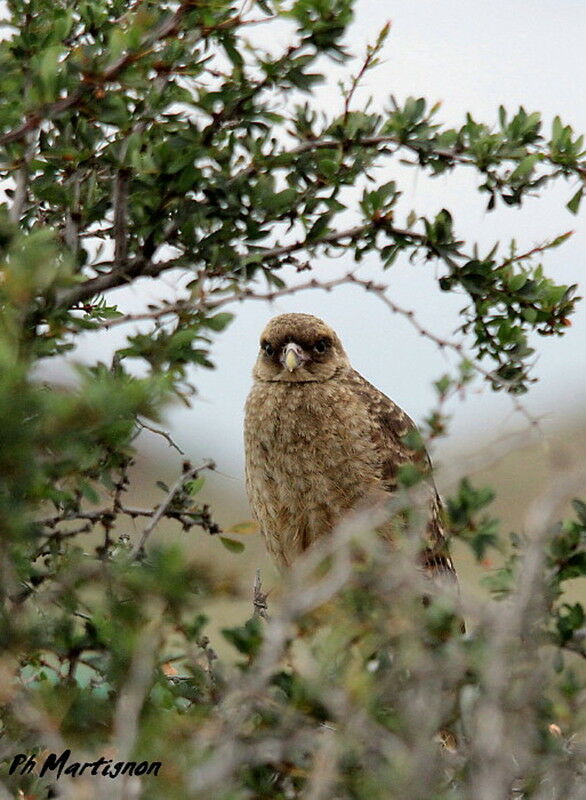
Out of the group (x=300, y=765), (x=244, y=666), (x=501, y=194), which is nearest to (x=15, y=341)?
(x=244, y=666)

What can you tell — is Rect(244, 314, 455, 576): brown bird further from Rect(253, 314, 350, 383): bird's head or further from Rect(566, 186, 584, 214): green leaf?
Rect(566, 186, 584, 214): green leaf

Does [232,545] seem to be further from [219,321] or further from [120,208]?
[120,208]

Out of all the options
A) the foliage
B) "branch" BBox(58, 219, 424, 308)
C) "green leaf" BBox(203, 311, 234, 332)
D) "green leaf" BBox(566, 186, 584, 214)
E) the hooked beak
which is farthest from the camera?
the hooked beak

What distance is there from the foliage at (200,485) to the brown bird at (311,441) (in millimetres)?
1203

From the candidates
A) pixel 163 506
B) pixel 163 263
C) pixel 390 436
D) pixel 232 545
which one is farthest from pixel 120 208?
pixel 390 436

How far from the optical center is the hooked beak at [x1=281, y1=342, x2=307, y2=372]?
186 inches

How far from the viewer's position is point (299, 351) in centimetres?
485

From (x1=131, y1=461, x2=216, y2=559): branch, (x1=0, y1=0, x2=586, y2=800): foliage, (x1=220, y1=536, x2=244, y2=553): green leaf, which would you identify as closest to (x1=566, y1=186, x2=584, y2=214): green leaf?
(x1=0, y1=0, x2=586, y2=800): foliage

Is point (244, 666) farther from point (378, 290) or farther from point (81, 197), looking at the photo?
point (81, 197)

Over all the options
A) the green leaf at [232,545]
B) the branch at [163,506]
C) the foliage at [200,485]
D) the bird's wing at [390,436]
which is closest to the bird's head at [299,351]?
the bird's wing at [390,436]

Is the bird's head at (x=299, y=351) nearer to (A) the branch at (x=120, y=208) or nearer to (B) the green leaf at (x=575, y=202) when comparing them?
(B) the green leaf at (x=575, y=202)

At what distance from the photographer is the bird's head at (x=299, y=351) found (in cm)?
482

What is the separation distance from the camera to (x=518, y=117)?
307 cm

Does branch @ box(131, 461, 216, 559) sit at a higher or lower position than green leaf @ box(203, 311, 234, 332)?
lower
